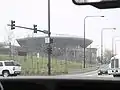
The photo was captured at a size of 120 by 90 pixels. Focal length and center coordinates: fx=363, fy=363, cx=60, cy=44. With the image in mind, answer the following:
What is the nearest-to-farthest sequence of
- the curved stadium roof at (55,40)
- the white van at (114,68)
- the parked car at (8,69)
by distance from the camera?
the white van at (114,68) < the parked car at (8,69) < the curved stadium roof at (55,40)

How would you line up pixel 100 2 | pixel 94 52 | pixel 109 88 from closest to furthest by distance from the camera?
pixel 100 2
pixel 109 88
pixel 94 52

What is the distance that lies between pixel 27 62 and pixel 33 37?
21758 mm

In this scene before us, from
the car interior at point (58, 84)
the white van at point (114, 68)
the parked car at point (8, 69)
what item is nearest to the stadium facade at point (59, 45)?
the parked car at point (8, 69)

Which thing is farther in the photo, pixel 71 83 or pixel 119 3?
pixel 71 83

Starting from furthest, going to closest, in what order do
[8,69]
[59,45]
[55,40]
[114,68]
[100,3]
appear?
1. [59,45]
2. [55,40]
3. [8,69]
4. [114,68]
5. [100,3]

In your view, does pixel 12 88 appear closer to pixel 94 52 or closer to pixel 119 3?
pixel 119 3

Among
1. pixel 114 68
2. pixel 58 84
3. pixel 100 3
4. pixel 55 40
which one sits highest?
pixel 55 40

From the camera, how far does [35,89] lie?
4246 mm

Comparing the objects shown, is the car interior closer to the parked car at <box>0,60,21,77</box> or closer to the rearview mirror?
the rearview mirror

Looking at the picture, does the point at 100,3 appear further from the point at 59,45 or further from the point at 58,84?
the point at 59,45

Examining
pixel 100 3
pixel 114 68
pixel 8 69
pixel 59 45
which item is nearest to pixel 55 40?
pixel 59 45

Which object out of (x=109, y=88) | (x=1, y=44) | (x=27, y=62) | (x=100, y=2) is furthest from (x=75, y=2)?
(x=1, y=44)

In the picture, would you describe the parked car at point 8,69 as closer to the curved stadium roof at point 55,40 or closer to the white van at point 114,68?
the white van at point 114,68

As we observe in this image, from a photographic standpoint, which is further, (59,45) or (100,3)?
(59,45)
